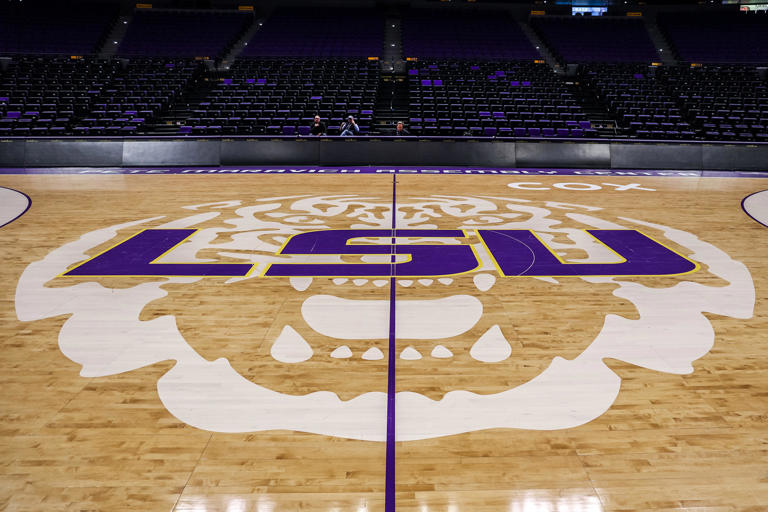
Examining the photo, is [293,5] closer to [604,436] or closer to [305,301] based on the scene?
[305,301]

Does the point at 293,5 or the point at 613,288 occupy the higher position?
the point at 293,5

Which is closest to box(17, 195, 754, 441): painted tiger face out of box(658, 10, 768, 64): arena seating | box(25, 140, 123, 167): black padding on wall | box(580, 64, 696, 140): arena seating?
box(25, 140, 123, 167): black padding on wall

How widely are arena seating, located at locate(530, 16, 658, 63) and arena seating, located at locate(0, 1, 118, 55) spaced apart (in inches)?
747

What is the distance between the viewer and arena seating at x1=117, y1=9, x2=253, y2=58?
19.4 metres

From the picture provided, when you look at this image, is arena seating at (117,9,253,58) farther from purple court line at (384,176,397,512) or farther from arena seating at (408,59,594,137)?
purple court line at (384,176,397,512)

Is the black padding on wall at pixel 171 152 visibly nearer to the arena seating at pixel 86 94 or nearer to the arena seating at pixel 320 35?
the arena seating at pixel 86 94

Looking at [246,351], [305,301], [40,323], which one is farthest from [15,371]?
[305,301]

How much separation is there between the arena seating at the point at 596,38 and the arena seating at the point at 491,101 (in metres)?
3.55

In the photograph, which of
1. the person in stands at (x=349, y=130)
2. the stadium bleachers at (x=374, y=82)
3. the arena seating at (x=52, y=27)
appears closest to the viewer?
the person in stands at (x=349, y=130)

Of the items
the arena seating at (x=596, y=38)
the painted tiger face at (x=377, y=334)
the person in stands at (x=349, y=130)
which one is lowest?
the painted tiger face at (x=377, y=334)

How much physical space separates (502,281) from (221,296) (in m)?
2.18

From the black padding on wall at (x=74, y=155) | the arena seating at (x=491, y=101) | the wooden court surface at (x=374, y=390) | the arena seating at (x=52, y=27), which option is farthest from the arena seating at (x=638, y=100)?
the arena seating at (x=52, y=27)

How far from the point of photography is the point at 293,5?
2306 centimetres

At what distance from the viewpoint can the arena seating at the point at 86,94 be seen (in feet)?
40.9
